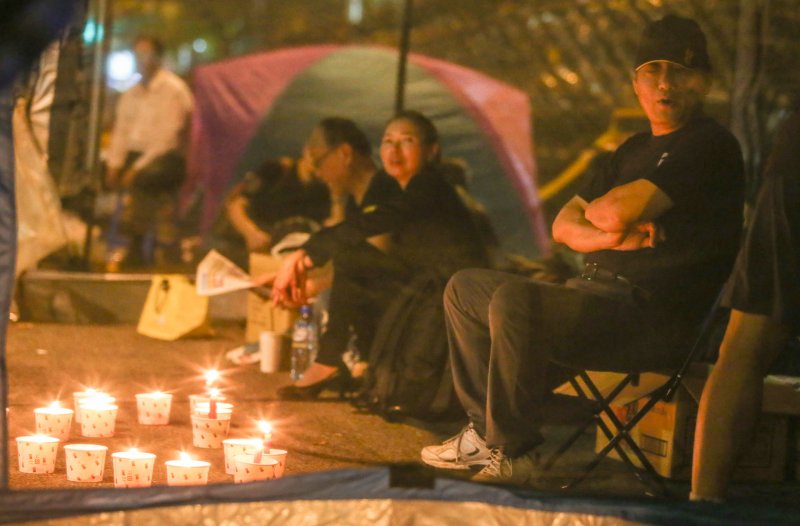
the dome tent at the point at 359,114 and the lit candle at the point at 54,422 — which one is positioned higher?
the dome tent at the point at 359,114

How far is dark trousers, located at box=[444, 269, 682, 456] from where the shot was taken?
4215 millimetres

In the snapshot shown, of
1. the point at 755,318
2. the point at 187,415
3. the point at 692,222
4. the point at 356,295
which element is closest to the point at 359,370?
the point at 356,295

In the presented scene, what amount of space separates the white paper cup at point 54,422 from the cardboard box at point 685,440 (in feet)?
6.87

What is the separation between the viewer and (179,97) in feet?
34.0

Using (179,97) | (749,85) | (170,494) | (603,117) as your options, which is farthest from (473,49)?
(170,494)

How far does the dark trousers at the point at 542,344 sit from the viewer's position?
4215 mm

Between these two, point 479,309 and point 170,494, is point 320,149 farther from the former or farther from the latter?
point 170,494

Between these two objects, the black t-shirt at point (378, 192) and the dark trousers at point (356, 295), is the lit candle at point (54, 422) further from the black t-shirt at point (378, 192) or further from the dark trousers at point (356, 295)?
the black t-shirt at point (378, 192)

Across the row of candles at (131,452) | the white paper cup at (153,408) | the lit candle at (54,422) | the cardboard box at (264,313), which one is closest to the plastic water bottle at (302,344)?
the cardboard box at (264,313)

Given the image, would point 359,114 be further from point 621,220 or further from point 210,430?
point 621,220

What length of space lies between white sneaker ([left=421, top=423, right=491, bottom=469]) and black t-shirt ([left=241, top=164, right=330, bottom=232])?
12.0ft

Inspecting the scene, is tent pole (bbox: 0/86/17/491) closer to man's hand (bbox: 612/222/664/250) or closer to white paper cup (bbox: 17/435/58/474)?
white paper cup (bbox: 17/435/58/474)

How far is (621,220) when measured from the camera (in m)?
4.27

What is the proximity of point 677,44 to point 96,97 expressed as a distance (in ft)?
18.7
